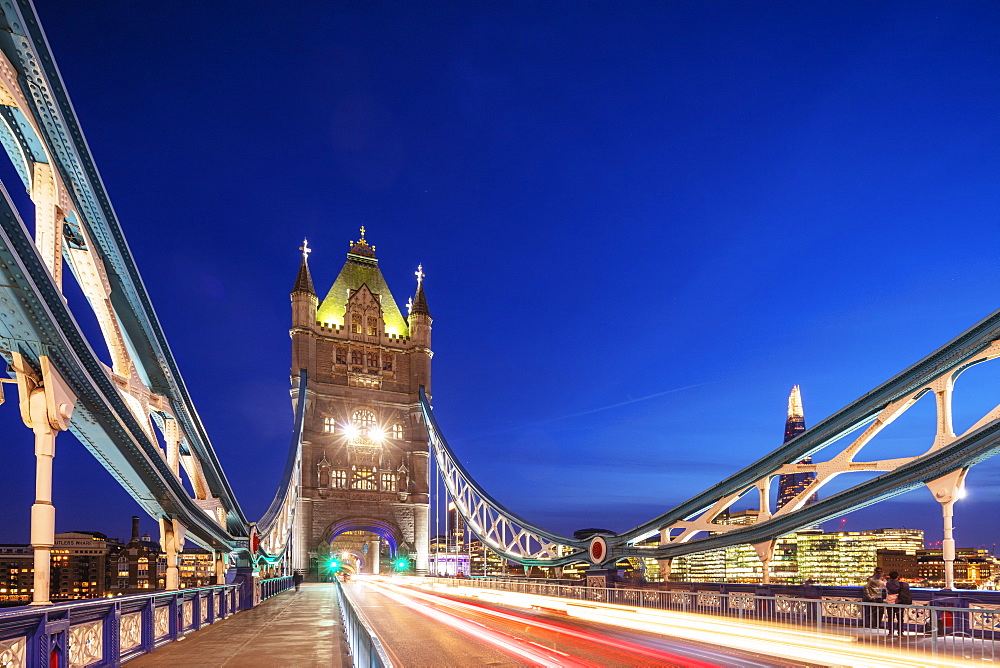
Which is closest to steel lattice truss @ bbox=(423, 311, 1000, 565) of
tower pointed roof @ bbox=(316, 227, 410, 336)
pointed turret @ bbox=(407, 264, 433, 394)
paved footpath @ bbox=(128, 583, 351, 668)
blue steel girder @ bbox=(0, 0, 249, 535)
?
paved footpath @ bbox=(128, 583, 351, 668)

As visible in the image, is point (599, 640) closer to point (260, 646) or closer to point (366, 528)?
point (260, 646)

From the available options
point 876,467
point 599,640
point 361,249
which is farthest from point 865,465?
point 361,249

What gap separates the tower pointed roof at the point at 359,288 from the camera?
2746 inches

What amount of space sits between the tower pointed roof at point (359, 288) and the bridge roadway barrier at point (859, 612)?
4691cm

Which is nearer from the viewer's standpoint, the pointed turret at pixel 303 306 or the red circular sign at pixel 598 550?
the red circular sign at pixel 598 550

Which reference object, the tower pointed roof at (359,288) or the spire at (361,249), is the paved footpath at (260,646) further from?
the spire at (361,249)

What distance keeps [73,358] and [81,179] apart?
11.9ft

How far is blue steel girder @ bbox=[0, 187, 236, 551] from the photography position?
29.5ft

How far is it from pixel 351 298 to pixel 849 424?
53.6 m

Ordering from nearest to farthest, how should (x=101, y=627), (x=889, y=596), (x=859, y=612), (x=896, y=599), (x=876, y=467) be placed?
(x=101, y=627)
(x=896, y=599)
(x=889, y=596)
(x=859, y=612)
(x=876, y=467)

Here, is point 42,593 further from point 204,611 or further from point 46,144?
point 204,611

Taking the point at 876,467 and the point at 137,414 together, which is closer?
the point at 137,414

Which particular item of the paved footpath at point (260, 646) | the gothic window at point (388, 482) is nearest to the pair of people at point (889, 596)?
the paved footpath at point (260, 646)

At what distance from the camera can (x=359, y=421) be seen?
216 ft
